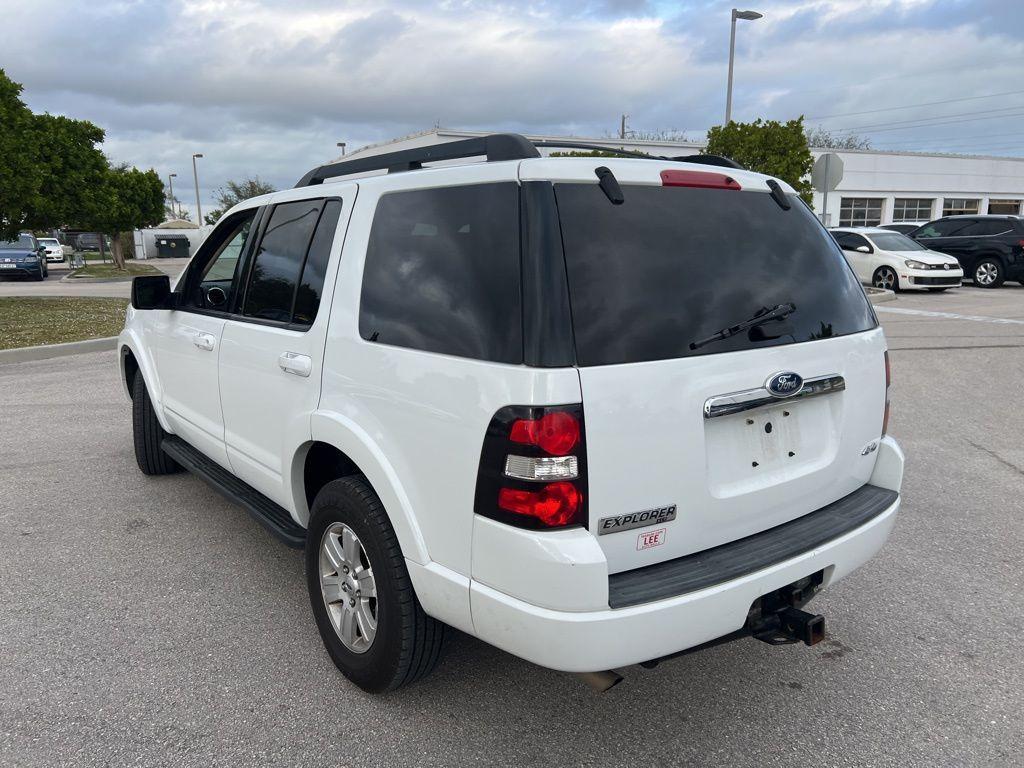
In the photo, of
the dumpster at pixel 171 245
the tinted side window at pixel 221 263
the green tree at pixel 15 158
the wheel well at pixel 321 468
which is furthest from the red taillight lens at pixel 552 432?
the dumpster at pixel 171 245

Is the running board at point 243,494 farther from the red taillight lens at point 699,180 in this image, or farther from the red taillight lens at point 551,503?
the red taillight lens at point 699,180

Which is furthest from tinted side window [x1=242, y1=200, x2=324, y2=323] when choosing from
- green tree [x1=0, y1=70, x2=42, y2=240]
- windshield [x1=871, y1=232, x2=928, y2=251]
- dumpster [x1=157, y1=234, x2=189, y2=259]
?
dumpster [x1=157, y1=234, x2=189, y2=259]

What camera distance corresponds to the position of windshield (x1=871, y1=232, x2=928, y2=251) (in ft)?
59.8

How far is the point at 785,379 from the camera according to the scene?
245 cm

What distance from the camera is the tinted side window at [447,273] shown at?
7.24 ft

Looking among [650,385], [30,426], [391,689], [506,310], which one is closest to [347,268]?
[506,310]

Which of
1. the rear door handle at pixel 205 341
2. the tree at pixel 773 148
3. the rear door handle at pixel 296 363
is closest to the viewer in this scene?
the rear door handle at pixel 296 363

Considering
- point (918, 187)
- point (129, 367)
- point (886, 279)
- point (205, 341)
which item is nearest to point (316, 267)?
point (205, 341)

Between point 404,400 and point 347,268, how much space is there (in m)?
0.68

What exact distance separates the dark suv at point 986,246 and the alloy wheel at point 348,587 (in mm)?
20990

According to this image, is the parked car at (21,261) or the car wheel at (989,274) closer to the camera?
the car wheel at (989,274)

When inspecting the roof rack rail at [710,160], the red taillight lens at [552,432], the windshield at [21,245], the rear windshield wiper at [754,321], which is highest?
the roof rack rail at [710,160]

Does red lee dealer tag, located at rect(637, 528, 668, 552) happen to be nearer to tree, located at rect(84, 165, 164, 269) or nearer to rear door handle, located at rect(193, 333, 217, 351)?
rear door handle, located at rect(193, 333, 217, 351)

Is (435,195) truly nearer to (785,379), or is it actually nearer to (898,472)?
(785,379)
